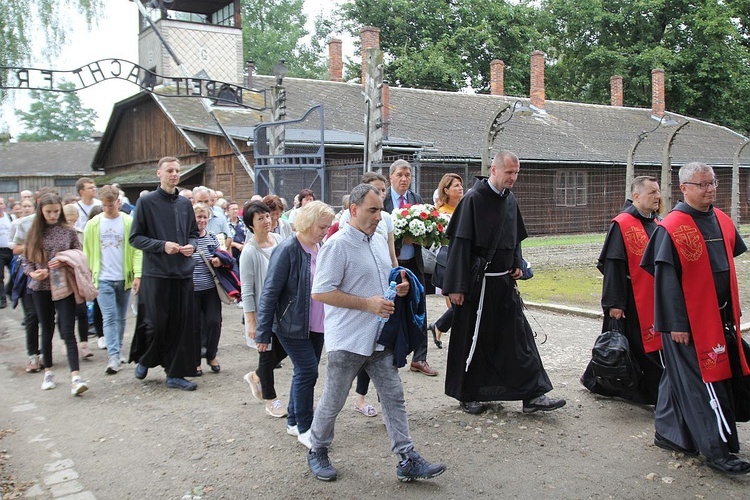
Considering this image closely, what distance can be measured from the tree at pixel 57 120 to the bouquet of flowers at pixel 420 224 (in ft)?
270

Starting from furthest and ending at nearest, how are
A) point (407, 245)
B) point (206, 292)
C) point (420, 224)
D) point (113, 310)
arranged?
point (113, 310)
point (206, 292)
point (407, 245)
point (420, 224)

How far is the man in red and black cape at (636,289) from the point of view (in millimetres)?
5543

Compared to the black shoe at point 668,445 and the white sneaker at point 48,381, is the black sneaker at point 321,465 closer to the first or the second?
the black shoe at point 668,445

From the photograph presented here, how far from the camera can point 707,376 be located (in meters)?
4.40

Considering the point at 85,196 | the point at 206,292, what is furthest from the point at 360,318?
the point at 85,196

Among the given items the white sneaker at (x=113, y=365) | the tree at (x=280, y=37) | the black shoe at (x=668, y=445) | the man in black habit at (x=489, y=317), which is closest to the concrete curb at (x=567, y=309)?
the man in black habit at (x=489, y=317)

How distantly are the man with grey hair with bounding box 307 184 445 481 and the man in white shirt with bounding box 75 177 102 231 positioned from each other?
5367 millimetres

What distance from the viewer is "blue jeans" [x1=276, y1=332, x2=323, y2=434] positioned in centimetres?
471

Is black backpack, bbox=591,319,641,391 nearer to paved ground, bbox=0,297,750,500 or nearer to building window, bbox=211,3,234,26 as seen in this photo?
paved ground, bbox=0,297,750,500

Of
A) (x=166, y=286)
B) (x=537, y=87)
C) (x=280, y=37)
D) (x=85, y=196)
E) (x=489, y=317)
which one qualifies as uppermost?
(x=280, y=37)

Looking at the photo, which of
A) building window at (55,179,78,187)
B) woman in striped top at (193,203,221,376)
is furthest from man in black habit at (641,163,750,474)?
building window at (55,179,78,187)

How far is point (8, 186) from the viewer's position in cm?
4525

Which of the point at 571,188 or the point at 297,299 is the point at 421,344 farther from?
the point at 571,188

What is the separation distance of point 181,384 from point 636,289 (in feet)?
13.2
